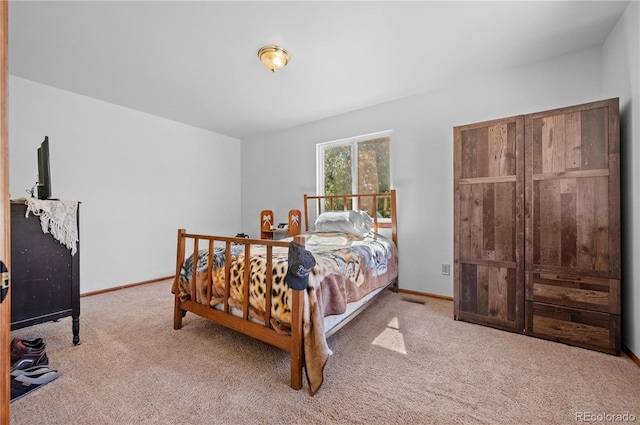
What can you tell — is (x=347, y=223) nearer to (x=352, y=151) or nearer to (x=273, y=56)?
(x=352, y=151)

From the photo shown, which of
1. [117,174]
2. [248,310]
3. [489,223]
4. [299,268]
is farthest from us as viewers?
[117,174]

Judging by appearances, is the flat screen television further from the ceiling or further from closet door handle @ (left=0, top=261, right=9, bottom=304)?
closet door handle @ (left=0, top=261, right=9, bottom=304)

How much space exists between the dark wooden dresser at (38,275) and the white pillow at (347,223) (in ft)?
7.61

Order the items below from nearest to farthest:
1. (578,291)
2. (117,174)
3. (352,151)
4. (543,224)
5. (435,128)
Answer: (578,291)
(543,224)
(435,128)
(117,174)
(352,151)

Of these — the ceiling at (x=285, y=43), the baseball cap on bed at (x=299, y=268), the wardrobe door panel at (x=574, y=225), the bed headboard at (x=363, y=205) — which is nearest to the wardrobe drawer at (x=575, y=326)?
the wardrobe door panel at (x=574, y=225)

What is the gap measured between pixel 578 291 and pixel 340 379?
6.10ft

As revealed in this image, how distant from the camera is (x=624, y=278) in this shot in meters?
1.91

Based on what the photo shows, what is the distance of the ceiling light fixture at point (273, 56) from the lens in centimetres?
221

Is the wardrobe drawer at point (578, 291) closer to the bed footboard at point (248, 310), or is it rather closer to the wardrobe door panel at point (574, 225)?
the wardrobe door panel at point (574, 225)

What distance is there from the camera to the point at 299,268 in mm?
1442

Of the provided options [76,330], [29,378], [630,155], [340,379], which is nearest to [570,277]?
[630,155]

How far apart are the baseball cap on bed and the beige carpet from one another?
24.1 inches

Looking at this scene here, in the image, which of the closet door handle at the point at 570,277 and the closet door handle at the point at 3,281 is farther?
the closet door handle at the point at 570,277

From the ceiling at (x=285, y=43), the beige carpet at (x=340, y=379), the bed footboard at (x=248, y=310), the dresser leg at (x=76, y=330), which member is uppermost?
the ceiling at (x=285, y=43)
